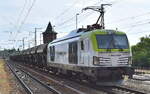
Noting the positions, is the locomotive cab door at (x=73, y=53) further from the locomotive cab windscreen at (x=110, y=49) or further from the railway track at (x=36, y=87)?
the locomotive cab windscreen at (x=110, y=49)

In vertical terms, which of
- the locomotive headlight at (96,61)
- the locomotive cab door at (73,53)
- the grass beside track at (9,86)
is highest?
the locomotive cab door at (73,53)

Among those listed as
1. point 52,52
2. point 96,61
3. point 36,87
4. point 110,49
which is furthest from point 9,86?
point 52,52

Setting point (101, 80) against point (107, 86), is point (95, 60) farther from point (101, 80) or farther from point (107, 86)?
point (107, 86)

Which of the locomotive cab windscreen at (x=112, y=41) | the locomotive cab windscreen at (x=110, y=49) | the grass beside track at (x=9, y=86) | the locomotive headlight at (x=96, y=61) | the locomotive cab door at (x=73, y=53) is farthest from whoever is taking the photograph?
the locomotive cab door at (x=73, y=53)

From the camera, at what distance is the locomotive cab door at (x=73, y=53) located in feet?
72.3

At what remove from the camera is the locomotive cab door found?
2205cm

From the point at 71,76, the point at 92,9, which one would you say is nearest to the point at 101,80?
the point at 71,76

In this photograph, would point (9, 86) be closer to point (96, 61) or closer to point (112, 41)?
point (96, 61)

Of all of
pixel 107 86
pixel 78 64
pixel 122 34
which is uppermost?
pixel 122 34

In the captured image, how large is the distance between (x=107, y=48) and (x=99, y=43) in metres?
0.53

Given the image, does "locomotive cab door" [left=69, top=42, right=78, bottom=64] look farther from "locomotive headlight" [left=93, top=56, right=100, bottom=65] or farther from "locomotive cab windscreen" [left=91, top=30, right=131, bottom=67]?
"locomotive headlight" [left=93, top=56, right=100, bottom=65]

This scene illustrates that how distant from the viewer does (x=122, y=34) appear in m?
20.4

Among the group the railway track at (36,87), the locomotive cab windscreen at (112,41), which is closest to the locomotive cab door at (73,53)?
the railway track at (36,87)

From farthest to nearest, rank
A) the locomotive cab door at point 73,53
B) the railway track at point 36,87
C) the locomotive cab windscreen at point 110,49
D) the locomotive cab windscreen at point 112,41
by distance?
the locomotive cab door at point 73,53
the locomotive cab windscreen at point 112,41
the railway track at point 36,87
the locomotive cab windscreen at point 110,49
